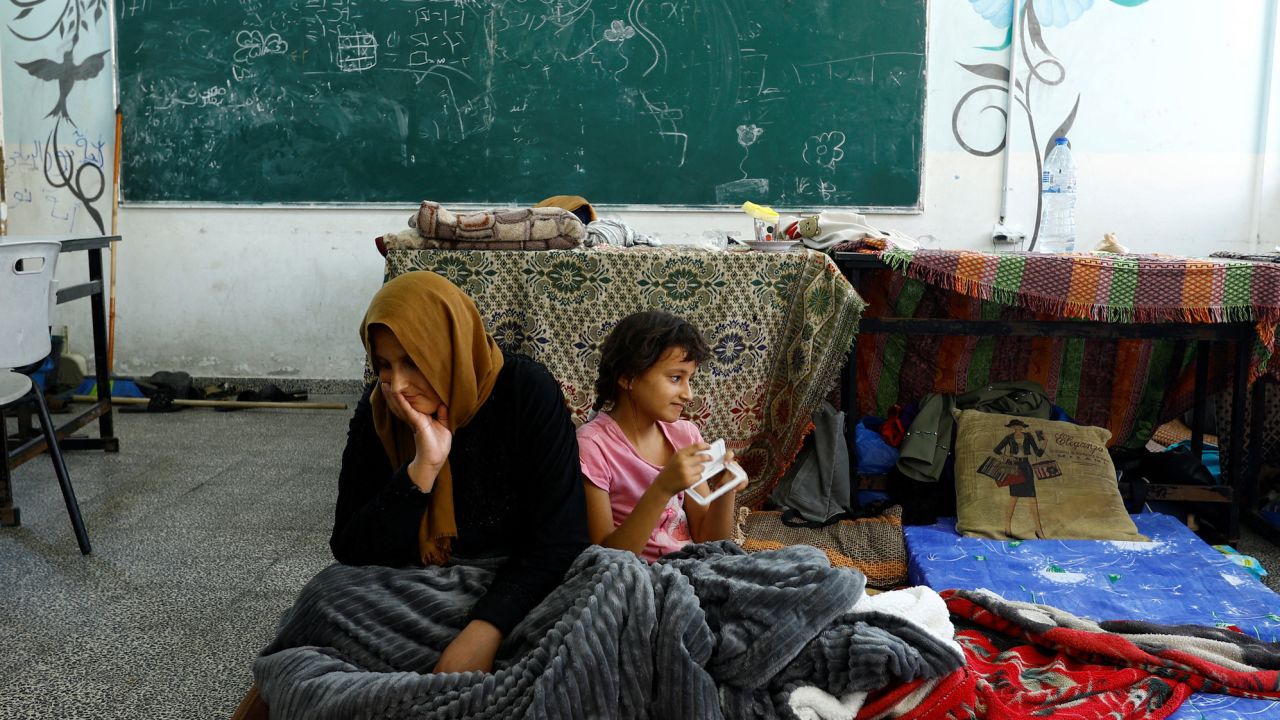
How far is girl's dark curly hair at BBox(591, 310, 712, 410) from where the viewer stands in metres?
1.75

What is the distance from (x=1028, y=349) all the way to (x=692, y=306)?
3.83 feet

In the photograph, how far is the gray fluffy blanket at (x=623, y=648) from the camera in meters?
1.24

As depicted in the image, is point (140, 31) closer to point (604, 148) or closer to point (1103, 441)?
point (604, 148)

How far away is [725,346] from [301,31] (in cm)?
320

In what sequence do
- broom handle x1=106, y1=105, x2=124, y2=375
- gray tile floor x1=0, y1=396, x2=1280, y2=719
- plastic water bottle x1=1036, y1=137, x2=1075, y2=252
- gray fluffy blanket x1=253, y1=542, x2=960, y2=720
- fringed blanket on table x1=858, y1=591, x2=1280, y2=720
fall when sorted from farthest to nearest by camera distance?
broom handle x1=106, y1=105, x2=124, y2=375
plastic water bottle x1=1036, y1=137, x2=1075, y2=252
gray tile floor x1=0, y1=396, x2=1280, y2=719
fringed blanket on table x1=858, y1=591, x2=1280, y2=720
gray fluffy blanket x1=253, y1=542, x2=960, y2=720

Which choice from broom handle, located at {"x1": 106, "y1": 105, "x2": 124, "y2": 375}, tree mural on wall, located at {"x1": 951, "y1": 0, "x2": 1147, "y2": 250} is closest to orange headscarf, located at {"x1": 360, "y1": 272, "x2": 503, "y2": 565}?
tree mural on wall, located at {"x1": 951, "y1": 0, "x2": 1147, "y2": 250}

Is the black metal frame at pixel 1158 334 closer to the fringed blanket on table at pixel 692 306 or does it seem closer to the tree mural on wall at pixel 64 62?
the fringed blanket on table at pixel 692 306

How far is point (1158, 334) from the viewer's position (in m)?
2.61

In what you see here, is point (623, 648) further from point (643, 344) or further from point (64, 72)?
point (64, 72)

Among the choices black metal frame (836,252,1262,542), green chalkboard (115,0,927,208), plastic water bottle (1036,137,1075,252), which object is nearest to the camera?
black metal frame (836,252,1262,542)

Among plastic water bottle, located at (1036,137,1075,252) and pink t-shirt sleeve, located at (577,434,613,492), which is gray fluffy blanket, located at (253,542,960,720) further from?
plastic water bottle, located at (1036,137,1075,252)

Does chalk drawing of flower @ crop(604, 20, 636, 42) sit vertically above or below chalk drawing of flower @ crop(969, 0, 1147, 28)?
below

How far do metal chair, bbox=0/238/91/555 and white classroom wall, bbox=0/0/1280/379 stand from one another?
2.11 m

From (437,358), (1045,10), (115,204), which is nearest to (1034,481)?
(437,358)
